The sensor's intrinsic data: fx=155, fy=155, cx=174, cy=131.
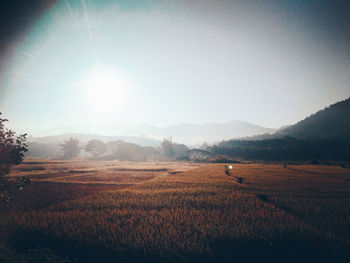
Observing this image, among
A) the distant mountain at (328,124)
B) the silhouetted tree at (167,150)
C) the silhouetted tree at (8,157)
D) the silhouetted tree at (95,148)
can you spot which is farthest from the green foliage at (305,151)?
the silhouetted tree at (8,157)

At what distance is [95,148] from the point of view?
99.3 metres

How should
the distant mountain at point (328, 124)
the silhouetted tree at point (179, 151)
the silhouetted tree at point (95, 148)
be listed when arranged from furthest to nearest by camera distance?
1. the silhouetted tree at point (179, 151)
2. the distant mountain at point (328, 124)
3. the silhouetted tree at point (95, 148)

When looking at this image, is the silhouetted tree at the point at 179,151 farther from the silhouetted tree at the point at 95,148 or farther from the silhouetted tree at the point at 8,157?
the silhouetted tree at the point at 8,157

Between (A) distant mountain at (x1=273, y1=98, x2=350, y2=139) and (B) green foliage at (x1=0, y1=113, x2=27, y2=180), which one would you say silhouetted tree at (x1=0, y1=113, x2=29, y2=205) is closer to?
(B) green foliage at (x1=0, y1=113, x2=27, y2=180)

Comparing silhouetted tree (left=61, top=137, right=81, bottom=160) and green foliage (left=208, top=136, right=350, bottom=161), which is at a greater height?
silhouetted tree (left=61, top=137, right=81, bottom=160)

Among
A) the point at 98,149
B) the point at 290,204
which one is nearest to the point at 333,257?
the point at 290,204

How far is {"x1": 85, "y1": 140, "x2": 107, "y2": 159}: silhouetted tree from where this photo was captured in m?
96.3

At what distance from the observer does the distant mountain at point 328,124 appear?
322 feet

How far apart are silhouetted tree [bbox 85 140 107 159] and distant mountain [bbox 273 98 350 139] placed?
134415mm

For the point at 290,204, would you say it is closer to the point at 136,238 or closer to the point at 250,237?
the point at 250,237

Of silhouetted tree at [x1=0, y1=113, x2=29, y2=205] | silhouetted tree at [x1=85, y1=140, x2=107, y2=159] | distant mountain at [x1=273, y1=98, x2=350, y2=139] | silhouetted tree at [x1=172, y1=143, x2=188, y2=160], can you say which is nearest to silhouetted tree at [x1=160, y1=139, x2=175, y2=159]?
silhouetted tree at [x1=172, y1=143, x2=188, y2=160]

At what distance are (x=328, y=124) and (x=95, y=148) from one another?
15983cm

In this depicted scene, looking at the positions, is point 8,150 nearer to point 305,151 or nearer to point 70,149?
point 305,151

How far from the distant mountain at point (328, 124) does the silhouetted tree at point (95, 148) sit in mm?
134415
